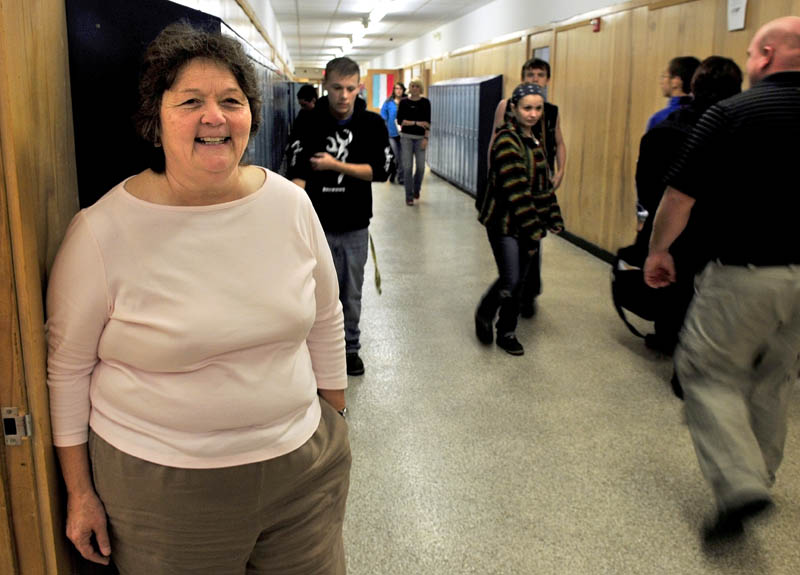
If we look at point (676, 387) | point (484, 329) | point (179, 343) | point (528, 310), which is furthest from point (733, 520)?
point (528, 310)

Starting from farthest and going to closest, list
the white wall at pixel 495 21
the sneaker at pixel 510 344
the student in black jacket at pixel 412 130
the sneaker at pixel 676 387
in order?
the student in black jacket at pixel 412 130 → the white wall at pixel 495 21 → the sneaker at pixel 510 344 → the sneaker at pixel 676 387

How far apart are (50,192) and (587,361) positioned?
3.13 m

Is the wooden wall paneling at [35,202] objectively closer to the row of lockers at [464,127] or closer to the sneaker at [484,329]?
the sneaker at [484,329]

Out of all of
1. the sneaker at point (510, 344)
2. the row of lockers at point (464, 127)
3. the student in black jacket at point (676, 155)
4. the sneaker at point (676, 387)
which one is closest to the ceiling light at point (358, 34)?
the row of lockers at point (464, 127)

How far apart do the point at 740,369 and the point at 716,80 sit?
1624mm

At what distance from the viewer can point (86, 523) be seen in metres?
1.23

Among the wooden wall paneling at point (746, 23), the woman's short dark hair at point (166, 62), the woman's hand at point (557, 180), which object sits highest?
the wooden wall paneling at point (746, 23)

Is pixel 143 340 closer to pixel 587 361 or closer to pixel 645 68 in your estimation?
pixel 587 361

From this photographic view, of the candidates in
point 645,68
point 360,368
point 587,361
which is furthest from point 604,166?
point 360,368

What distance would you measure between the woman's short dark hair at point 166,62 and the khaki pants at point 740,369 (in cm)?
162

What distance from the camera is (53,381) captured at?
1.19 metres

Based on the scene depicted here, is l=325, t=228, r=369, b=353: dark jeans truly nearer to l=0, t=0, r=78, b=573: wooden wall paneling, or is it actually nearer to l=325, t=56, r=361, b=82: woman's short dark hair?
l=325, t=56, r=361, b=82: woman's short dark hair

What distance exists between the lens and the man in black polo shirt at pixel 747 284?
2131 mm

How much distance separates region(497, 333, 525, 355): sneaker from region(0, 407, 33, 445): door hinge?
3.05 meters
